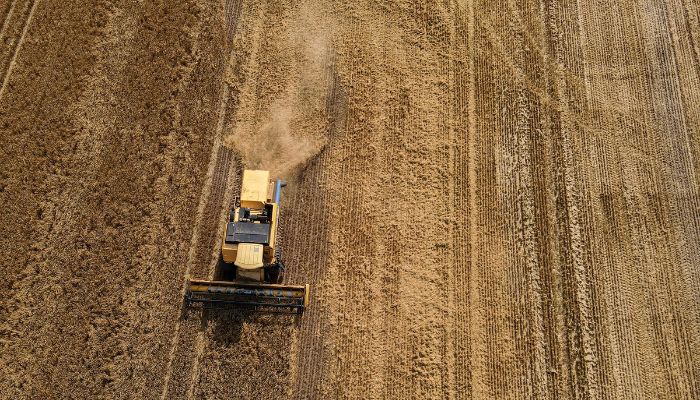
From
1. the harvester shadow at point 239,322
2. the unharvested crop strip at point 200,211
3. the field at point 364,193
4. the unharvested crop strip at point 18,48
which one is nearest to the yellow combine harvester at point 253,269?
the harvester shadow at point 239,322

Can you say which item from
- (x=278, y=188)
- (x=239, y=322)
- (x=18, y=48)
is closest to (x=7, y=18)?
(x=18, y=48)

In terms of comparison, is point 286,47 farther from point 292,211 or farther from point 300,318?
point 300,318

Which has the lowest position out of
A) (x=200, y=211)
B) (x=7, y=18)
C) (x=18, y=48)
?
(x=200, y=211)

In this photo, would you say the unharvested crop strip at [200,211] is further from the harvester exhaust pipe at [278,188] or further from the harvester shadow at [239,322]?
the harvester exhaust pipe at [278,188]

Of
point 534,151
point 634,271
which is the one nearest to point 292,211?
point 534,151

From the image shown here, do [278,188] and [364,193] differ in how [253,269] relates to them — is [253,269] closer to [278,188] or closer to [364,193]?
[278,188]

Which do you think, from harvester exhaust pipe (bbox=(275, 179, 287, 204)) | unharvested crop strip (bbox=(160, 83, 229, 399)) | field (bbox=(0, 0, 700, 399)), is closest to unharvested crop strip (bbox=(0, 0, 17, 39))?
field (bbox=(0, 0, 700, 399))
